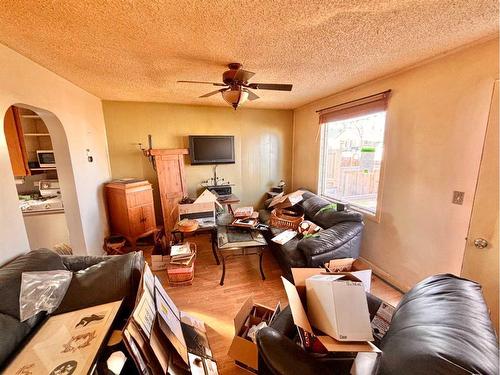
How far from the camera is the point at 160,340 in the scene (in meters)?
1.15

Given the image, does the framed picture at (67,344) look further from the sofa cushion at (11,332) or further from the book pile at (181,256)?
the book pile at (181,256)

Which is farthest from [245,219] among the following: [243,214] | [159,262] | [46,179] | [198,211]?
[46,179]

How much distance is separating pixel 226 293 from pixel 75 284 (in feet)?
4.42

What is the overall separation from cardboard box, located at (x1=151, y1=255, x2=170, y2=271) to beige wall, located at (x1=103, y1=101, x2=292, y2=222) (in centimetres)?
143

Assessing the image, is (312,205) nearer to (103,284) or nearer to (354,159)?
(354,159)

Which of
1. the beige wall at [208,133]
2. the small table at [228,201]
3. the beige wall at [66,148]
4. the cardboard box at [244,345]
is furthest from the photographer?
the small table at [228,201]

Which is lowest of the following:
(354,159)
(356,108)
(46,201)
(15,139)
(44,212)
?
(44,212)

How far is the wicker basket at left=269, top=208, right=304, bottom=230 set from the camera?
2748 millimetres

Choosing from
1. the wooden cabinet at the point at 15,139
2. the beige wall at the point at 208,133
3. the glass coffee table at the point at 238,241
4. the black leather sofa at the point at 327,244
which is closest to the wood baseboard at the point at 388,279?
the black leather sofa at the point at 327,244

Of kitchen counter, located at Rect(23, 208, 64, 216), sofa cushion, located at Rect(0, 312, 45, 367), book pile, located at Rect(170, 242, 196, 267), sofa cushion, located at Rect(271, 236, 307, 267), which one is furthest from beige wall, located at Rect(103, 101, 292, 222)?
sofa cushion, located at Rect(0, 312, 45, 367)

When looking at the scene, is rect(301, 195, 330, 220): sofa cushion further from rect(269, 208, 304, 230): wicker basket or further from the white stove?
the white stove

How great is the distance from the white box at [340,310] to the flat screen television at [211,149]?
307 centimetres

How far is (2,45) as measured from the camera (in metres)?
1.52

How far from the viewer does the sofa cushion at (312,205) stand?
2.96 m
